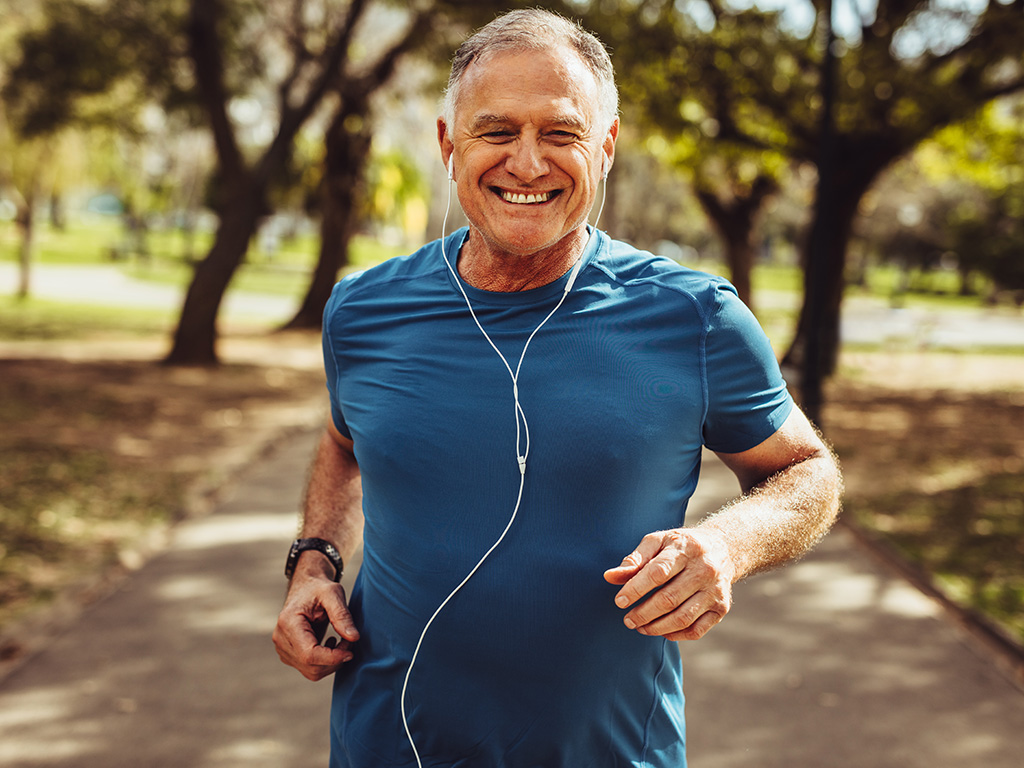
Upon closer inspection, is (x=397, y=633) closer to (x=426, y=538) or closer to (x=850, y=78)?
(x=426, y=538)

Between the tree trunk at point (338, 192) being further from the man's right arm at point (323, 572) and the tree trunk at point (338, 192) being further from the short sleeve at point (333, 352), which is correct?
the short sleeve at point (333, 352)

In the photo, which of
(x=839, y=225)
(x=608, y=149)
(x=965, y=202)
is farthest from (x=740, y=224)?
(x=965, y=202)

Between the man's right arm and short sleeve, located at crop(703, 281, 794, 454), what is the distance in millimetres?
873

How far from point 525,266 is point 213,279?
1370cm

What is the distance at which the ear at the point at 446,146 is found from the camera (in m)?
2.02

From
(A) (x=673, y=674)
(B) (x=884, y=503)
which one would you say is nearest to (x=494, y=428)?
(A) (x=673, y=674)

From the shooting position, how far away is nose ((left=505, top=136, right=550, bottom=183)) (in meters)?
1.83

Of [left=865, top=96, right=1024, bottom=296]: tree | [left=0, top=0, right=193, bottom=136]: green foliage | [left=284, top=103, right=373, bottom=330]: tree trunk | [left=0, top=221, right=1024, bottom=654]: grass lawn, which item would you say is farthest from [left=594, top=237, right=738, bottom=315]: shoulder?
[left=284, top=103, right=373, bottom=330]: tree trunk

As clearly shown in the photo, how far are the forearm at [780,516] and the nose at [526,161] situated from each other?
29.2 inches

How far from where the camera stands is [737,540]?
5.69 ft

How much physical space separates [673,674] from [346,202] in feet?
73.0

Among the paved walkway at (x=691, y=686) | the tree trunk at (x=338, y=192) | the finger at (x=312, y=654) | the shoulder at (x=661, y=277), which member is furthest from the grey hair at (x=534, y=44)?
the tree trunk at (x=338, y=192)

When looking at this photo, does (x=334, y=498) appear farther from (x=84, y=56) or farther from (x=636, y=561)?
(x=84, y=56)

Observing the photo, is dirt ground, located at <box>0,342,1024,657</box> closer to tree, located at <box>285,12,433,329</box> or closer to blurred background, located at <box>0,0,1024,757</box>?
blurred background, located at <box>0,0,1024,757</box>
